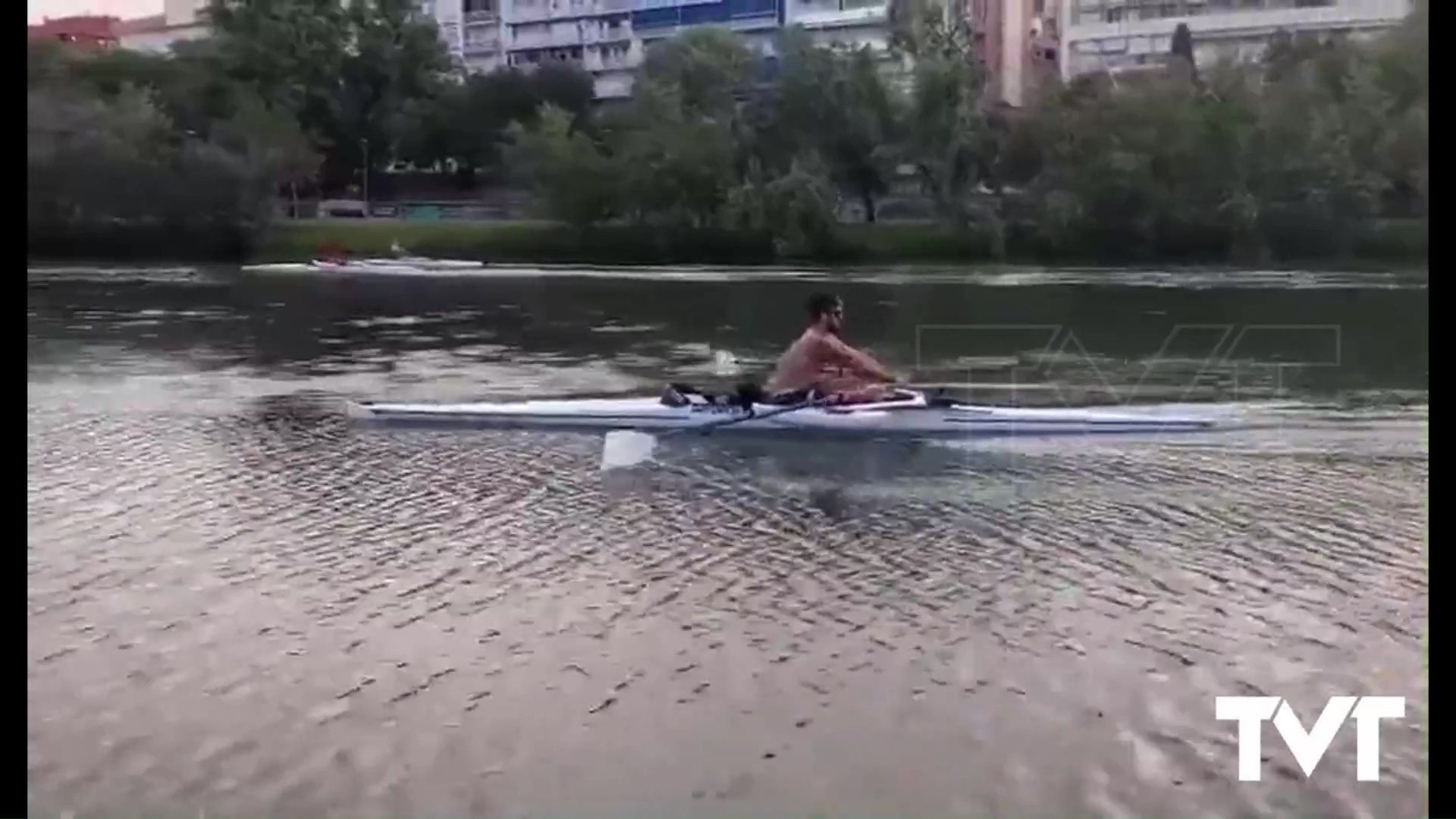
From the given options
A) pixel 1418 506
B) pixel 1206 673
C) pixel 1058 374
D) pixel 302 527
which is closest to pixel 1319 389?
pixel 1058 374

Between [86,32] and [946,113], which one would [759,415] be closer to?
[946,113]

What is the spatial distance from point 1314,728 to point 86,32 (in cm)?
944

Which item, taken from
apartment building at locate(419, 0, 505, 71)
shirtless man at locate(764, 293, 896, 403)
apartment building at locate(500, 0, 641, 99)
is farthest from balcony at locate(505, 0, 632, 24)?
shirtless man at locate(764, 293, 896, 403)

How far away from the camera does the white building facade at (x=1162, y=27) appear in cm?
980

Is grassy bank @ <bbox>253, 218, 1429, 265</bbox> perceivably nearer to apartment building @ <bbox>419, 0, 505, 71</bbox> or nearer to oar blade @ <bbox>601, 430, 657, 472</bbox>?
apartment building @ <bbox>419, 0, 505, 71</bbox>

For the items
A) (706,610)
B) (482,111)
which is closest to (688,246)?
(482,111)

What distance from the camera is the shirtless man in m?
4.21

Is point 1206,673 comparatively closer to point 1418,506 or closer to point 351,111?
point 1418,506

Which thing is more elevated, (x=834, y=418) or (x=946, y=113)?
(x=946, y=113)

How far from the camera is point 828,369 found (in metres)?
4.28

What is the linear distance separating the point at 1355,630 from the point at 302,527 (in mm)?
2239

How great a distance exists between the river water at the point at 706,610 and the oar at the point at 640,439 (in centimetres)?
5

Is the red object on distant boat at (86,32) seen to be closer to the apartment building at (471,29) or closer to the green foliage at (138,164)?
the green foliage at (138,164)

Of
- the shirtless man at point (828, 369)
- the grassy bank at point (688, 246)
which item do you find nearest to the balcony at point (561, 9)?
the grassy bank at point (688, 246)
